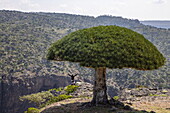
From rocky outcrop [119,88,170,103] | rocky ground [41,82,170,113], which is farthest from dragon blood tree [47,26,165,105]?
rocky outcrop [119,88,170,103]

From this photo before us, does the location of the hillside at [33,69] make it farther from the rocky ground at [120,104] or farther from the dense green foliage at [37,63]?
the rocky ground at [120,104]

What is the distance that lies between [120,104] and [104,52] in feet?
14.0

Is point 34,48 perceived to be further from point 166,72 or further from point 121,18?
point 121,18

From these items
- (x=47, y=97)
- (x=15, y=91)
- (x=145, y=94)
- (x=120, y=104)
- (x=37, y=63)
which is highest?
(x=120, y=104)

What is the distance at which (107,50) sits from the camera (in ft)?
37.4

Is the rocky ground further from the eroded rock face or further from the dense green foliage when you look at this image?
the eroded rock face

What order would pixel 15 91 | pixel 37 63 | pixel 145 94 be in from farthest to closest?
1. pixel 37 63
2. pixel 15 91
3. pixel 145 94

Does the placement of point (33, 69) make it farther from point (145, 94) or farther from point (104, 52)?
point (104, 52)

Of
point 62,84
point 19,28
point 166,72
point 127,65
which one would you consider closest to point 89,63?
point 127,65

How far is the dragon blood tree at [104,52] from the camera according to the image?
11211 mm

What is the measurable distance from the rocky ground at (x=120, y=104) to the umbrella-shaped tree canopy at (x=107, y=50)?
284cm

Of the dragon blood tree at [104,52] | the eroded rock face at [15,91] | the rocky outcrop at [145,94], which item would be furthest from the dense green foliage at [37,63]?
the dragon blood tree at [104,52]

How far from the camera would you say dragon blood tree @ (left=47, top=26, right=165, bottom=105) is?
36.8 feet

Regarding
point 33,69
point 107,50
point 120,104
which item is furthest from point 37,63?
point 107,50
